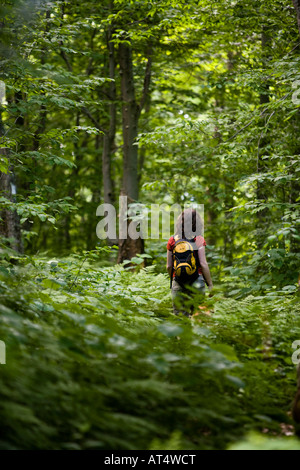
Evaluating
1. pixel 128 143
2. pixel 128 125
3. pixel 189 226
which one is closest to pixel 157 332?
pixel 189 226

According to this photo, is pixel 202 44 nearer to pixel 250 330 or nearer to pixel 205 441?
pixel 250 330

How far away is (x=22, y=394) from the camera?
2480 mm

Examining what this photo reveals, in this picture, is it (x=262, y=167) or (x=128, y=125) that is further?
(x=128, y=125)

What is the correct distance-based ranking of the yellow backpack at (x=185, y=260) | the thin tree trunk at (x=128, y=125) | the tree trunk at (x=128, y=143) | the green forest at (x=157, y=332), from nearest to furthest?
the green forest at (x=157, y=332), the yellow backpack at (x=185, y=260), the tree trunk at (x=128, y=143), the thin tree trunk at (x=128, y=125)

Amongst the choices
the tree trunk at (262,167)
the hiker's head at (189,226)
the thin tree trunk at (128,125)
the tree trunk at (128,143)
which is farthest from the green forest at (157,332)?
the thin tree trunk at (128,125)

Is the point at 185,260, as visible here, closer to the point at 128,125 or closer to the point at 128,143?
the point at 128,143

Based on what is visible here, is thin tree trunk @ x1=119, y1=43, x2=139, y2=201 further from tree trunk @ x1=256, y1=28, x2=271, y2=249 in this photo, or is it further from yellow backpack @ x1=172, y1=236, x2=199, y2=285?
yellow backpack @ x1=172, y1=236, x2=199, y2=285

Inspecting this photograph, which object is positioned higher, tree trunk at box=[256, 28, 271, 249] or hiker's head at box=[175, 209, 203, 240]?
tree trunk at box=[256, 28, 271, 249]

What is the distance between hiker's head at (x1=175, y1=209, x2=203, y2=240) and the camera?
589 centimetres

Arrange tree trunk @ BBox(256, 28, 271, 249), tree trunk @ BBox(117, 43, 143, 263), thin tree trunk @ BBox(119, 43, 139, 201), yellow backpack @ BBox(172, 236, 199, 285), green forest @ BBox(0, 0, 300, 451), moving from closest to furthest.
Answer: green forest @ BBox(0, 0, 300, 451)
yellow backpack @ BBox(172, 236, 199, 285)
tree trunk @ BBox(256, 28, 271, 249)
tree trunk @ BBox(117, 43, 143, 263)
thin tree trunk @ BBox(119, 43, 139, 201)

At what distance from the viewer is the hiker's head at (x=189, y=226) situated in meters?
5.89

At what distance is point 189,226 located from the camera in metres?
5.90

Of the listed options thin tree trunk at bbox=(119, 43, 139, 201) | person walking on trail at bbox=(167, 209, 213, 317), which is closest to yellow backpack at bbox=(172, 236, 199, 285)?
person walking on trail at bbox=(167, 209, 213, 317)

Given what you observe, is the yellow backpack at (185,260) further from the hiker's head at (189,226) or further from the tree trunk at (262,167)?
the tree trunk at (262,167)
